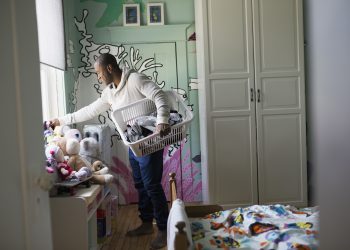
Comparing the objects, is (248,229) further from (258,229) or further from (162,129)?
(162,129)

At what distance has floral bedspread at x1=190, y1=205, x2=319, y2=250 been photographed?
1453 mm

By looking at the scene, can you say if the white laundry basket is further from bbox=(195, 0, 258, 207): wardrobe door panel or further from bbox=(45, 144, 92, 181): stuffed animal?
bbox=(195, 0, 258, 207): wardrobe door panel

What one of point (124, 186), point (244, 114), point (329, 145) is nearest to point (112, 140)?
point (124, 186)

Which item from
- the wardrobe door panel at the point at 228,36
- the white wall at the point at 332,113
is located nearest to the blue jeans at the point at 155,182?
the wardrobe door panel at the point at 228,36

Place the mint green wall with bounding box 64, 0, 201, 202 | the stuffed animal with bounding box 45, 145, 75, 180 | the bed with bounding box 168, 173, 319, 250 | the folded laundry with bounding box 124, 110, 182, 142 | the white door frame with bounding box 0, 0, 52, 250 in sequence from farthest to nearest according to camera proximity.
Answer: the mint green wall with bounding box 64, 0, 201, 202, the folded laundry with bounding box 124, 110, 182, 142, the stuffed animal with bounding box 45, 145, 75, 180, the bed with bounding box 168, 173, 319, 250, the white door frame with bounding box 0, 0, 52, 250

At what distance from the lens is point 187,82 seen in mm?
3600

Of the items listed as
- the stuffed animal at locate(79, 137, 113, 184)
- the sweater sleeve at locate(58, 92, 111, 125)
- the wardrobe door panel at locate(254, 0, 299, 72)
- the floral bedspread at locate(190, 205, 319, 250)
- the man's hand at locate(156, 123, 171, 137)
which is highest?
the wardrobe door panel at locate(254, 0, 299, 72)

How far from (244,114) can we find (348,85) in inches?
107

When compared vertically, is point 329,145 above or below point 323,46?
below

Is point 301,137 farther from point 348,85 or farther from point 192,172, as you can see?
point 348,85

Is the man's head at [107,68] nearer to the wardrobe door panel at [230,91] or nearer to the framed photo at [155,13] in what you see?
the wardrobe door panel at [230,91]

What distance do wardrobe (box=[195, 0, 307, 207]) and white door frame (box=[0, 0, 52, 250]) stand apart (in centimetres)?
233

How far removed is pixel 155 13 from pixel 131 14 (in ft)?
0.80

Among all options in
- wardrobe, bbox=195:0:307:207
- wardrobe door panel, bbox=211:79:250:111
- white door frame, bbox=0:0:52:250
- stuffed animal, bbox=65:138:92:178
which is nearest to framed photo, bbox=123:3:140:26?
wardrobe, bbox=195:0:307:207
